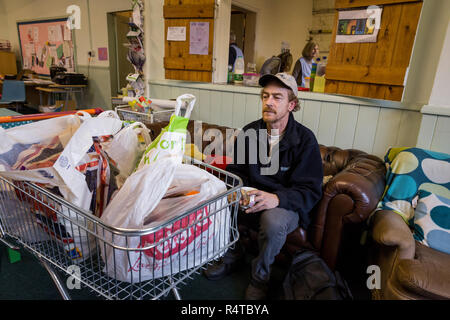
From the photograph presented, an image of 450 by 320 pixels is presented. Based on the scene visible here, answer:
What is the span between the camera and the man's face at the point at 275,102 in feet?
5.80

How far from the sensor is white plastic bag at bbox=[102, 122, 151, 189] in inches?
44.3

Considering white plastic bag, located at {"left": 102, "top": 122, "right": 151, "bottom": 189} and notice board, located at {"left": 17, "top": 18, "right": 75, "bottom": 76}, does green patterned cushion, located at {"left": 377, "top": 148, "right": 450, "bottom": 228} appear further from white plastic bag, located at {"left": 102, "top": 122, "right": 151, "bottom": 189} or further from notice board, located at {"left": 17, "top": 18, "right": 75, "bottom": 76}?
notice board, located at {"left": 17, "top": 18, "right": 75, "bottom": 76}

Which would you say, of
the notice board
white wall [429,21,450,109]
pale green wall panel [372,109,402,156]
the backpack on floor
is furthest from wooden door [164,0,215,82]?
the notice board

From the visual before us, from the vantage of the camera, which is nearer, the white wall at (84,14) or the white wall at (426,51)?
the white wall at (426,51)

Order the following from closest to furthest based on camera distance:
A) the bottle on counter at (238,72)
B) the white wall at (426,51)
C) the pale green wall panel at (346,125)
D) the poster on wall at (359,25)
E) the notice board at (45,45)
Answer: the white wall at (426,51)
the poster on wall at (359,25)
the pale green wall panel at (346,125)
the bottle on counter at (238,72)
the notice board at (45,45)

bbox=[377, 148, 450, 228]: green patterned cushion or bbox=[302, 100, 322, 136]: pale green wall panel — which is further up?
bbox=[302, 100, 322, 136]: pale green wall panel

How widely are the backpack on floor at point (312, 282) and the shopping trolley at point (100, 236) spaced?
2.09ft

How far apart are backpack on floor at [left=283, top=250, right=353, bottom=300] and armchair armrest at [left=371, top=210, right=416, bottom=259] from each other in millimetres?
303

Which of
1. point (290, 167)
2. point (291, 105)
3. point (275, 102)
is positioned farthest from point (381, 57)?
point (290, 167)

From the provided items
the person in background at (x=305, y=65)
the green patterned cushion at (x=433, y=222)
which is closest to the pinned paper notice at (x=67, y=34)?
the person in background at (x=305, y=65)

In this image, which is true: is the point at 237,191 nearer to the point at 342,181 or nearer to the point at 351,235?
the point at 342,181

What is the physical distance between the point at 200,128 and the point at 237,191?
6.22 ft

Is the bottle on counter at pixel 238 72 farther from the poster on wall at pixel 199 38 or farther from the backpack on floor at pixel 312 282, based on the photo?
the backpack on floor at pixel 312 282
